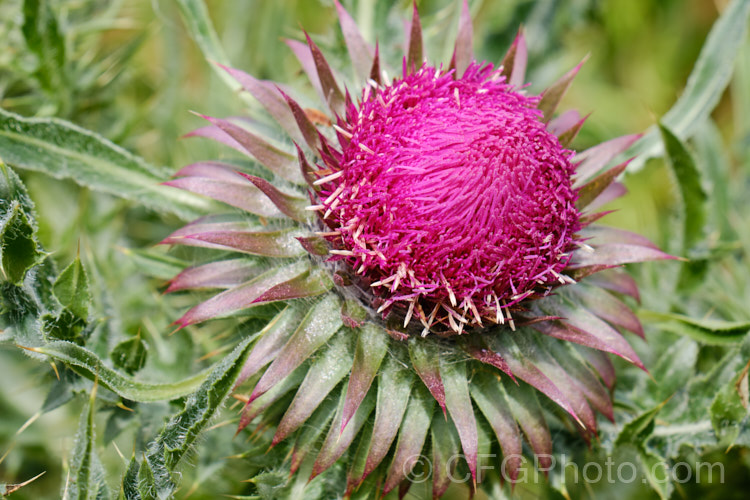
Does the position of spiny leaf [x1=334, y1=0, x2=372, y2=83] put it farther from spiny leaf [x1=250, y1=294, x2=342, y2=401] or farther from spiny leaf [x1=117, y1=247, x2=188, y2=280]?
spiny leaf [x1=117, y1=247, x2=188, y2=280]

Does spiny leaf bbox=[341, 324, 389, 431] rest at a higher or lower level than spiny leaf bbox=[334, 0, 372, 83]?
lower

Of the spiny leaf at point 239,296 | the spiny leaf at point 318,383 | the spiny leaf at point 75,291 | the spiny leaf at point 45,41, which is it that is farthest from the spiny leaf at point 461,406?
the spiny leaf at point 45,41

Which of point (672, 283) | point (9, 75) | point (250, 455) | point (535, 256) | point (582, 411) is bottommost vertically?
point (250, 455)

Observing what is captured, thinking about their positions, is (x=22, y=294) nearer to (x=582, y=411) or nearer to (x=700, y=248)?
(x=582, y=411)

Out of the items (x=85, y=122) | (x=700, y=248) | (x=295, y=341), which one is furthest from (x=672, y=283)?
(x=85, y=122)

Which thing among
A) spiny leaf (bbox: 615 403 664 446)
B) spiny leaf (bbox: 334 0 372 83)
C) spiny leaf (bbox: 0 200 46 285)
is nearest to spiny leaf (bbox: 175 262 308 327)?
spiny leaf (bbox: 0 200 46 285)

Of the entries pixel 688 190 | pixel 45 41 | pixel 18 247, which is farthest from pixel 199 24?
pixel 688 190

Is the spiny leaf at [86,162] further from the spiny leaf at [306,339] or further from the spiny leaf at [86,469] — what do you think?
the spiny leaf at [86,469]
